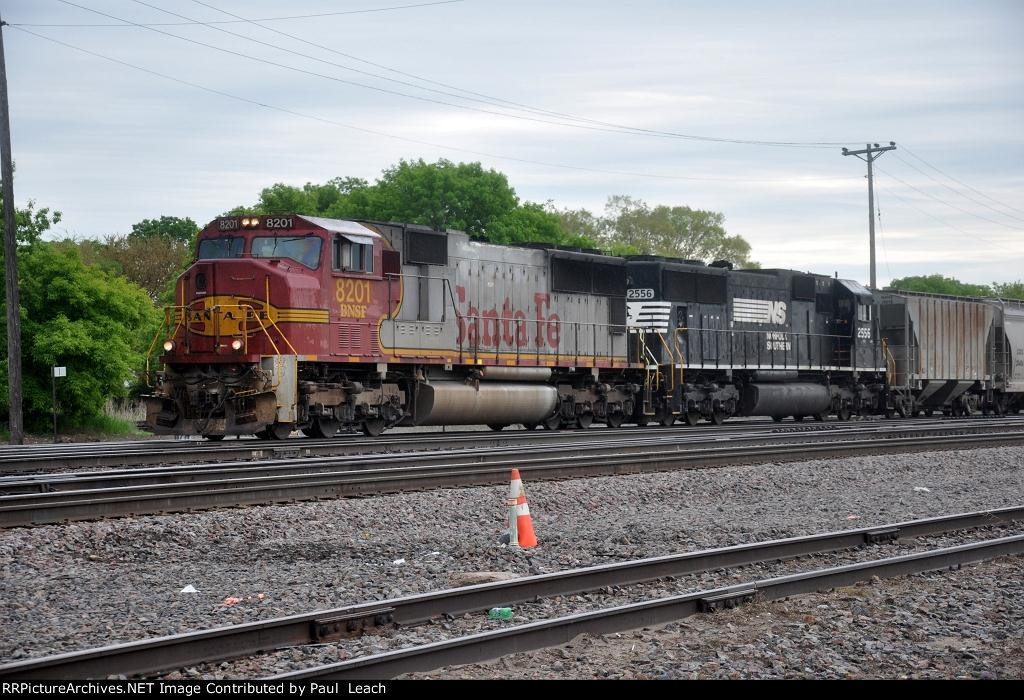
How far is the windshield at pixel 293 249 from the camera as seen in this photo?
17516mm

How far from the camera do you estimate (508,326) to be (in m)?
21.3

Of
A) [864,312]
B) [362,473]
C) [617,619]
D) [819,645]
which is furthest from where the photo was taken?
[864,312]

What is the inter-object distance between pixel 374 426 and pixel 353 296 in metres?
2.38

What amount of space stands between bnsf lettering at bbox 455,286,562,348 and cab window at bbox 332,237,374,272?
2415mm

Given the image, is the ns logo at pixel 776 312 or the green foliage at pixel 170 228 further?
the green foliage at pixel 170 228

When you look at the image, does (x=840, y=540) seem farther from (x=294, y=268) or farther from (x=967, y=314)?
(x=967, y=314)

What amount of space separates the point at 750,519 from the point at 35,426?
71.1 feet

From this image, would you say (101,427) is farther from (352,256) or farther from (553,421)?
(352,256)

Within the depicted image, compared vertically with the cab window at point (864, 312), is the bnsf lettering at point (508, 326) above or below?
below

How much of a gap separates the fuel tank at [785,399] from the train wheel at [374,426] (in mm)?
11220

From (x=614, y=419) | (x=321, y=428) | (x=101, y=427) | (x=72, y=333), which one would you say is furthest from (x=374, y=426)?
(x=101, y=427)

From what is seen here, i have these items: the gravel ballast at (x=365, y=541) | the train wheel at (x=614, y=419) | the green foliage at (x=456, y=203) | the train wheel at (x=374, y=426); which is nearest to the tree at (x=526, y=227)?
the green foliage at (x=456, y=203)

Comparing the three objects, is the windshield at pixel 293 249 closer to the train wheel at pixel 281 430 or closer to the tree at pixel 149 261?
the train wheel at pixel 281 430

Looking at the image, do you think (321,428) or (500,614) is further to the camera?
(321,428)
